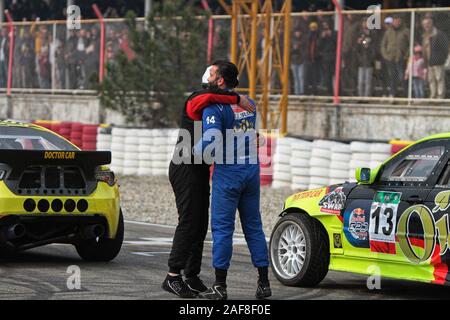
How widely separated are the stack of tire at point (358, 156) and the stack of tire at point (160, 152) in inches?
188

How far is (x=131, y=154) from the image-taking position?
23.7m

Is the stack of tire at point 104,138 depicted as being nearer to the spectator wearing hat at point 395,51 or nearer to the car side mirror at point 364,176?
the spectator wearing hat at point 395,51

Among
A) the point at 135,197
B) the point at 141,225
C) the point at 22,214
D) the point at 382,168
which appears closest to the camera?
the point at 382,168

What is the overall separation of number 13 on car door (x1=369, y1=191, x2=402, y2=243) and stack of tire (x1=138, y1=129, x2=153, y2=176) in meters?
14.2

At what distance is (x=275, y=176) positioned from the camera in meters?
21.1

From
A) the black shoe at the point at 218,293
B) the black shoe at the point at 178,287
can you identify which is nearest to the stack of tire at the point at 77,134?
the black shoe at the point at 178,287

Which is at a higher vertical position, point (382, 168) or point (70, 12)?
point (70, 12)

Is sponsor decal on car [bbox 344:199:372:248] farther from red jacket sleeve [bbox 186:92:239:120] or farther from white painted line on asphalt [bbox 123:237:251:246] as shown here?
white painted line on asphalt [bbox 123:237:251:246]

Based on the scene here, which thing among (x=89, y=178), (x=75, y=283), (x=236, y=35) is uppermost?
(x=236, y=35)

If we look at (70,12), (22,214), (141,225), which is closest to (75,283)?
(22,214)

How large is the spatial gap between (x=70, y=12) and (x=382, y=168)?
65.8 ft

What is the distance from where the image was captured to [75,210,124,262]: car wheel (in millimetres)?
11203

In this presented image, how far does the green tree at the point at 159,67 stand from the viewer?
2628 cm

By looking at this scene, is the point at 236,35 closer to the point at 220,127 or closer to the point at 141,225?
the point at 141,225
